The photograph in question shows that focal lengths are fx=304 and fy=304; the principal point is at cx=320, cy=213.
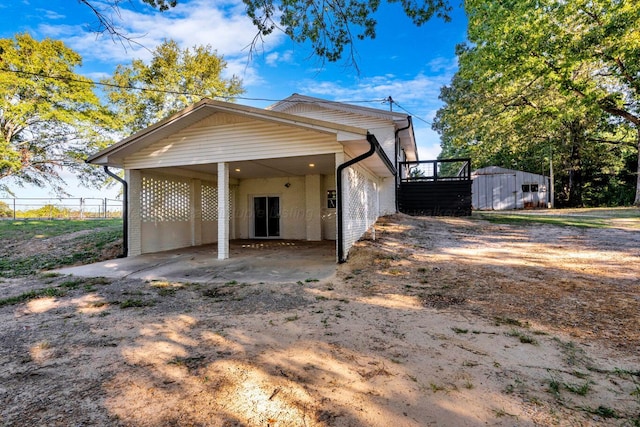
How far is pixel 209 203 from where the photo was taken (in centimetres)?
1169

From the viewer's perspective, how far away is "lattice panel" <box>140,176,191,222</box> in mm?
8898

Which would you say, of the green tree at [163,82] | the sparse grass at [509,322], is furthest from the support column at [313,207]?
the green tree at [163,82]

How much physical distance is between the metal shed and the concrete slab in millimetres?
19352

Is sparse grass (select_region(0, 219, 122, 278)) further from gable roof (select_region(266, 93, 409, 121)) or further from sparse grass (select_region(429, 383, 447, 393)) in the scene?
gable roof (select_region(266, 93, 409, 121))

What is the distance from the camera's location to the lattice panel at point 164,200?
8.90 meters

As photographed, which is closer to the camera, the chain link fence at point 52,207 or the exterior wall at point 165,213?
the exterior wall at point 165,213

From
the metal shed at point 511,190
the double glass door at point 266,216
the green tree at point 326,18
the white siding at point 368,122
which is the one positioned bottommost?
the double glass door at point 266,216

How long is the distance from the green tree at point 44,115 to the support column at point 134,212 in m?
10.6

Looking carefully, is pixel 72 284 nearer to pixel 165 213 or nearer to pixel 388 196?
pixel 165 213

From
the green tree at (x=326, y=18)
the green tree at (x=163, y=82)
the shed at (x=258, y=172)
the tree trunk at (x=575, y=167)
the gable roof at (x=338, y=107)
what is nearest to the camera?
the green tree at (x=326, y=18)

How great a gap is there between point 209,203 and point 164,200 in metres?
2.21

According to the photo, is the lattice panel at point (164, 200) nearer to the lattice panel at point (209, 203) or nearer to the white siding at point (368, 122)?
the lattice panel at point (209, 203)

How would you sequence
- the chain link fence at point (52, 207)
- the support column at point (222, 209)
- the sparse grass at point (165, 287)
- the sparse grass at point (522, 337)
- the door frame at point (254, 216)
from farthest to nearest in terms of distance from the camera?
the chain link fence at point (52, 207)
the door frame at point (254, 216)
the support column at point (222, 209)
the sparse grass at point (165, 287)
the sparse grass at point (522, 337)

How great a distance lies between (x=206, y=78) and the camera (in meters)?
22.5
